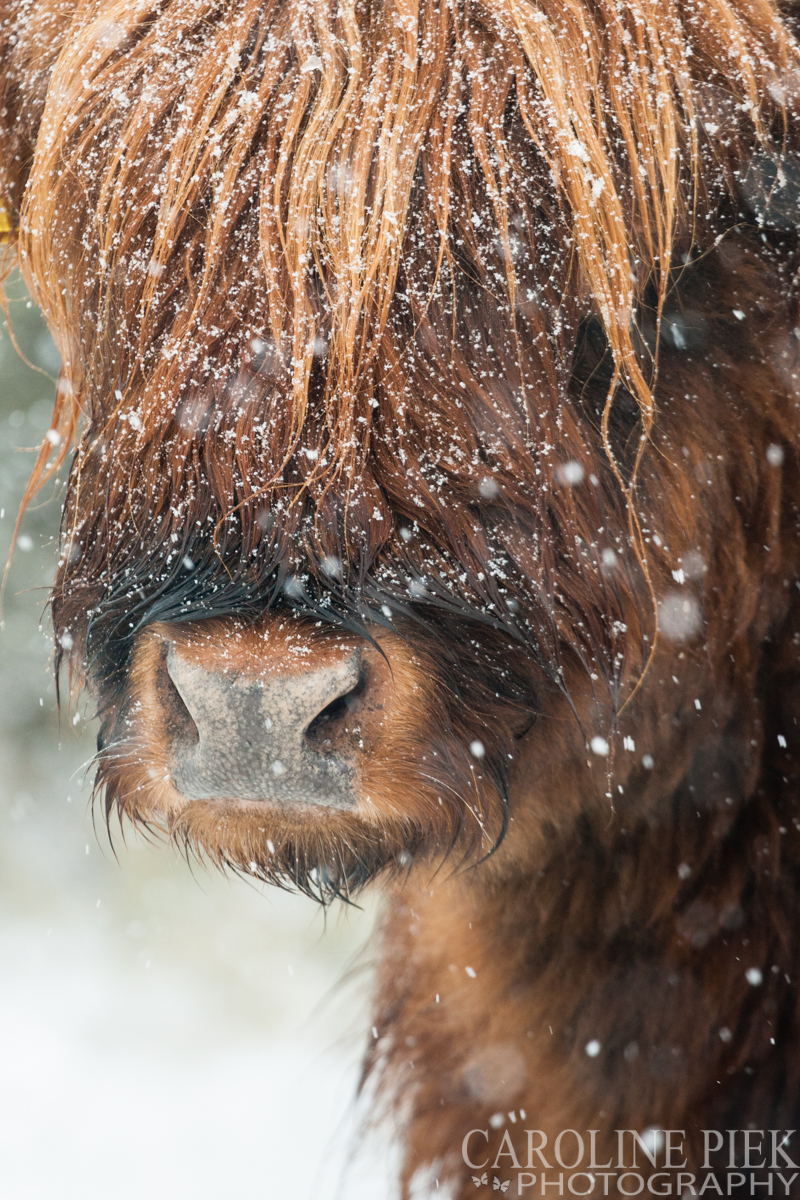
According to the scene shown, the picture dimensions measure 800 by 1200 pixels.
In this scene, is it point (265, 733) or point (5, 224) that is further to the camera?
point (5, 224)

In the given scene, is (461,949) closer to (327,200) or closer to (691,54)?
(327,200)

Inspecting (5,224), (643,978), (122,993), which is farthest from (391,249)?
(122,993)

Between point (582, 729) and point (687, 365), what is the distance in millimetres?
495

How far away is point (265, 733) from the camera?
1.05m

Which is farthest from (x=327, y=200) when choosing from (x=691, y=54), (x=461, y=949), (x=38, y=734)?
(x=38, y=734)

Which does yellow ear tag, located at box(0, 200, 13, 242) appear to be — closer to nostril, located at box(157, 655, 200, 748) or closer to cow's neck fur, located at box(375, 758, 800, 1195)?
nostril, located at box(157, 655, 200, 748)

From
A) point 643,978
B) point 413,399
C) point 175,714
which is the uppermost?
point 413,399

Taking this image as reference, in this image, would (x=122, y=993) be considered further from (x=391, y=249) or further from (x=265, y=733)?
(x=391, y=249)

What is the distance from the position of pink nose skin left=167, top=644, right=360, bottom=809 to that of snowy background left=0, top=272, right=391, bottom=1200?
1.74m

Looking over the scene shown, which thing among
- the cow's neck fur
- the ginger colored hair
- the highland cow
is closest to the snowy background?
the cow's neck fur

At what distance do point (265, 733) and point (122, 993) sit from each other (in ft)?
16.5

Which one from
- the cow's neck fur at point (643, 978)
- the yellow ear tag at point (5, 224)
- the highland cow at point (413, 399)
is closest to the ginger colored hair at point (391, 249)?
the highland cow at point (413, 399)

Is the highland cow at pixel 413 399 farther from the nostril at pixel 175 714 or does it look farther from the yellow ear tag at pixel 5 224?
the yellow ear tag at pixel 5 224

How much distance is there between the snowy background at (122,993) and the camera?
4020 millimetres
